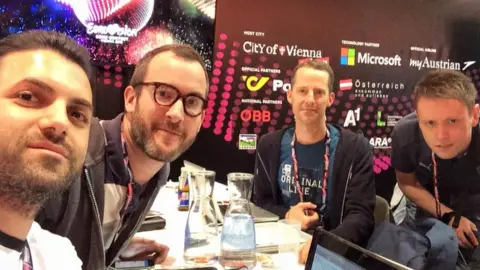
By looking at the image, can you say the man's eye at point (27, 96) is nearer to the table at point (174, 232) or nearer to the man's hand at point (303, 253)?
the table at point (174, 232)

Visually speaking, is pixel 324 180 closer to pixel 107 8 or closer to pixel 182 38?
pixel 182 38

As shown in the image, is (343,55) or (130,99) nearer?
(130,99)

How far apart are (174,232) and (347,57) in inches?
115

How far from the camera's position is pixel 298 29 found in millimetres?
4109

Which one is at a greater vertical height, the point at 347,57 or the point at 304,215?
the point at 347,57

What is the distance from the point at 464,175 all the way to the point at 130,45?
249cm

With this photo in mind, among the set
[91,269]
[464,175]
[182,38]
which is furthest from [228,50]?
[91,269]

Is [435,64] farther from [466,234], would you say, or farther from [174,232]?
[174,232]

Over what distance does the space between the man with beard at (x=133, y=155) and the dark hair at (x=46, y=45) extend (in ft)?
1.48

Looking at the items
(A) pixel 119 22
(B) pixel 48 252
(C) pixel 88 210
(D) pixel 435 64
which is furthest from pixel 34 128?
(D) pixel 435 64

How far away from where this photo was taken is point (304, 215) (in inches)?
A: 78.2

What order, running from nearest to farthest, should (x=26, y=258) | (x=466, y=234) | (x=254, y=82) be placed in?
1. (x=26, y=258)
2. (x=466, y=234)
3. (x=254, y=82)

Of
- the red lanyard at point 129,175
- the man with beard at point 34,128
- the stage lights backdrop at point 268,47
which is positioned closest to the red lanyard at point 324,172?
the red lanyard at point 129,175

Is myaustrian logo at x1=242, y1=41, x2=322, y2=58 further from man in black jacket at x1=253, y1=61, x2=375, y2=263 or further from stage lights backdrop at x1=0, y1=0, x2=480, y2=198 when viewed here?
man in black jacket at x1=253, y1=61, x2=375, y2=263
